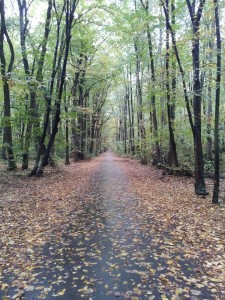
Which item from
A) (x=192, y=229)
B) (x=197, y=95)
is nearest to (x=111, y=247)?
(x=192, y=229)

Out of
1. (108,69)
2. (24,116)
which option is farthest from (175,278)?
(108,69)

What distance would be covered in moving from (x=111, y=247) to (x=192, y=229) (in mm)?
2440

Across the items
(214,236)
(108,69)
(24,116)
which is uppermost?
(108,69)

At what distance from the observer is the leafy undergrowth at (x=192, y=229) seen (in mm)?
4836

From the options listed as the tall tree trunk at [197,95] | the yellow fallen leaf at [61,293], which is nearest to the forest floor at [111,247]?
the yellow fallen leaf at [61,293]

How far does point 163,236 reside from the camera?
6715mm

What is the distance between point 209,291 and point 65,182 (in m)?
11.8

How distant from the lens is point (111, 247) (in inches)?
237

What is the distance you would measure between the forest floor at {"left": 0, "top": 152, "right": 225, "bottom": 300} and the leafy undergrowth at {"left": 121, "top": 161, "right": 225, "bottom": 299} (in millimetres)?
18

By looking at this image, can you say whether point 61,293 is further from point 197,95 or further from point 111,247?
point 197,95

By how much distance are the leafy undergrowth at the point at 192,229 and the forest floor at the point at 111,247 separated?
0.02 meters

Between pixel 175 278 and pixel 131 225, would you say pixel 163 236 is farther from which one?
pixel 175 278

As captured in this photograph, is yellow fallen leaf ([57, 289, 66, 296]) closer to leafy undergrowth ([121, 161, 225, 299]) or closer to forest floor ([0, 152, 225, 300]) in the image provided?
forest floor ([0, 152, 225, 300])

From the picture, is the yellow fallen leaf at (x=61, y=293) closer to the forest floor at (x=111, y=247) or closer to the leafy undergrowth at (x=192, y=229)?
the forest floor at (x=111, y=247)
